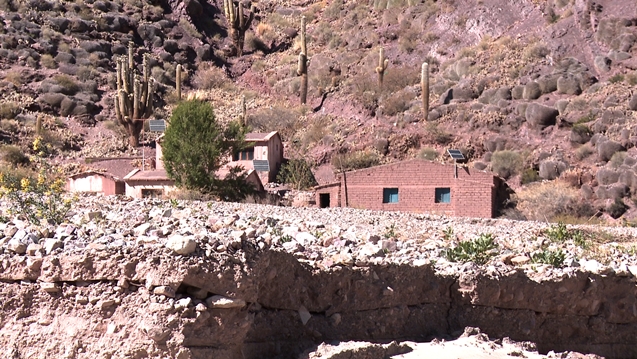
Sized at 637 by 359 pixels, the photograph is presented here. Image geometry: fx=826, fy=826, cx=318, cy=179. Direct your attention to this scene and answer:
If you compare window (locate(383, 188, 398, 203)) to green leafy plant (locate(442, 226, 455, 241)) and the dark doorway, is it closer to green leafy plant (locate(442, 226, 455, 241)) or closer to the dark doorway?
the dark doorway

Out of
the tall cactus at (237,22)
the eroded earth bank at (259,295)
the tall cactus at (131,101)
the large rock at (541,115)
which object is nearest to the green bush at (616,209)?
the large rock at (541,115)

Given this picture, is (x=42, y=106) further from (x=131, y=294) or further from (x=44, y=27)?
(x=131, y=294)

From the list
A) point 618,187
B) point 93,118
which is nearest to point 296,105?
point 93,118

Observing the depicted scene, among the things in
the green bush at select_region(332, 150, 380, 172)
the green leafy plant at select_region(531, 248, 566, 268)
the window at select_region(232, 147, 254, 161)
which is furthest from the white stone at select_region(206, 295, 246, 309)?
the green bush at select_region(332, 150, 380, 172)

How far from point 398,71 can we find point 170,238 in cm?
4641

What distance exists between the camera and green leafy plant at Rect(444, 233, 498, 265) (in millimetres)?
10094

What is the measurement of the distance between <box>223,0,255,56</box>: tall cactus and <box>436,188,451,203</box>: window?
108 feet

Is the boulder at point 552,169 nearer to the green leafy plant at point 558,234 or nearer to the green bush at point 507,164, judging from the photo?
the green bush at point 507,164

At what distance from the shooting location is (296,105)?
52.9 metres

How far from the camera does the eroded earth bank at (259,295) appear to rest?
6.07 metres

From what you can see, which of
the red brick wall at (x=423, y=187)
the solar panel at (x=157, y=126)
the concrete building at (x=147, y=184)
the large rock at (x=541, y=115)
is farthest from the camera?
the large rock at (x=541, y=115)

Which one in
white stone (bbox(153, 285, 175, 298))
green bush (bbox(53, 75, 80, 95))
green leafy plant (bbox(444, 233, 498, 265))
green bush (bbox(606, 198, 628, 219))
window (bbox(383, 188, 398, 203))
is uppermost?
green bush (bbox(53, 75, 80, 95))

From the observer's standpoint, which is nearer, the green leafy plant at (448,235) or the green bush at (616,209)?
the green leafy plant at (448,235)

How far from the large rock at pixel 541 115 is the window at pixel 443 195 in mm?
12612
